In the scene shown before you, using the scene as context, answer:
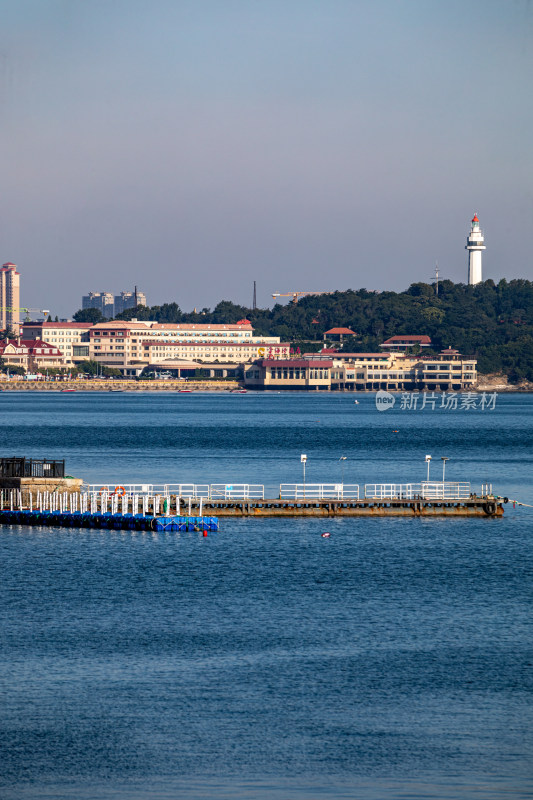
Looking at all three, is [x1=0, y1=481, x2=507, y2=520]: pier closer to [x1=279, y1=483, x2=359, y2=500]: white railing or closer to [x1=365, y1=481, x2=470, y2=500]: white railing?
[x1=365, y1=481, x2=470, y2=500]: white railing

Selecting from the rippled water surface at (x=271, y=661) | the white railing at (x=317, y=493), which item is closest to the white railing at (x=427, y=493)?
the white railing at (x=317, y=493)

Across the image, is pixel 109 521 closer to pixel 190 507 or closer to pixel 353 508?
pixel 190 507

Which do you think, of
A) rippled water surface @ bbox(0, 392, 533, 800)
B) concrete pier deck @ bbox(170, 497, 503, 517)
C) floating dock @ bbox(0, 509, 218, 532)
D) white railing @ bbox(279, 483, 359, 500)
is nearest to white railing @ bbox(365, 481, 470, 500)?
concrete pier deck @ bbox(170, 497, 503, 517)

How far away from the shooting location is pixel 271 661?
31.3 m

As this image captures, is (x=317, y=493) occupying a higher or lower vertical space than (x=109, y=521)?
lower

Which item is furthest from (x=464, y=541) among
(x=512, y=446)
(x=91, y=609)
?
(x=512, y=446)

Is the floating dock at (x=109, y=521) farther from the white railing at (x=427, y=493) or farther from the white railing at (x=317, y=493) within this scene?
the white railing at (x=427, y=493)

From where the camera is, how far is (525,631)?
35.1m

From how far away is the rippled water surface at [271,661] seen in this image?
2414 centimetres

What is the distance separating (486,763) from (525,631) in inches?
432

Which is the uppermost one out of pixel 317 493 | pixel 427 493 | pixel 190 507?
pixel 427 493

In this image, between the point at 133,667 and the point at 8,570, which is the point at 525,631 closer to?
the point at 133,667

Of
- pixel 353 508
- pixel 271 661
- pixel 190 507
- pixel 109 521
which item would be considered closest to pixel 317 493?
pixel 353 508

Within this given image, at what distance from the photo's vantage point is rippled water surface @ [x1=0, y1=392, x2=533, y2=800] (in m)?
24.1
